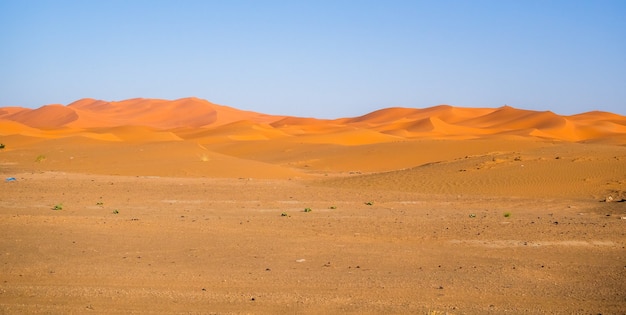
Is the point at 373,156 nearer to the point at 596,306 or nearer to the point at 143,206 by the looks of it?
the point at 143,206

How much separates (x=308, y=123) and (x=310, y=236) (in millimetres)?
101184

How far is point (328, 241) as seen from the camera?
12.7 m

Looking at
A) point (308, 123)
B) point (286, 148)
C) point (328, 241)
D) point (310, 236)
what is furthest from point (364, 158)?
point (308, 123)

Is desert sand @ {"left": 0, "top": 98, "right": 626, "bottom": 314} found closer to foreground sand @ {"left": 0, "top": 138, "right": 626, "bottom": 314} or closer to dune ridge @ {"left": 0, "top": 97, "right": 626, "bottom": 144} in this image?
foreground sand @ {"left": 0, "top": 138, "right": 626, "bottom": 314}

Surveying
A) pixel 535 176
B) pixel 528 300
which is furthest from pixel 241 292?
pixel 535 176

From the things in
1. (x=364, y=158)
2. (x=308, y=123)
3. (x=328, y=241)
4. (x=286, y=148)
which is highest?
(x=308, y=123)

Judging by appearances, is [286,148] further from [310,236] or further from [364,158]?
[310,236]

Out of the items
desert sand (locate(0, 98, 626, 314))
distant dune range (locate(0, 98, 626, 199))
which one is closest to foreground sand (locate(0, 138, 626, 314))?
desert sand (locate(0, 98, 626, 314))

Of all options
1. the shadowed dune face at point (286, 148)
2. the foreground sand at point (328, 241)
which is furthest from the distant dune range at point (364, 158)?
the foreground sand at point (328, 241)

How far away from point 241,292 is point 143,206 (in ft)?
34.3

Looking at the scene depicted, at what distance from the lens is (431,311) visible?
24.8 ft

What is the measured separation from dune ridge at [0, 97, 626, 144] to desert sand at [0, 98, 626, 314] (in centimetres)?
2685

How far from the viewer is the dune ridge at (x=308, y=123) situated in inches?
2628

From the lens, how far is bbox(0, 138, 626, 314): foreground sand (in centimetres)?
824
